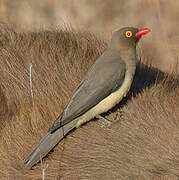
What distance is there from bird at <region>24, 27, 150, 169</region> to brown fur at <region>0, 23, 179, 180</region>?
63 mm

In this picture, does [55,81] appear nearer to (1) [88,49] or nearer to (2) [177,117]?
(1) [88,49]

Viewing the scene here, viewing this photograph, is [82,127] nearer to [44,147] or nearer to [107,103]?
[107,103]

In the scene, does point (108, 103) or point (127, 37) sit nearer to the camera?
point (108, 103)

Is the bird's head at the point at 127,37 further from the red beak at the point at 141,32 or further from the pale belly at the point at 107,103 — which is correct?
the pale belly at the point at 107,103

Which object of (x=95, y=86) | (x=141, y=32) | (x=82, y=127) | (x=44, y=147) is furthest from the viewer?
(x=141, y=32)

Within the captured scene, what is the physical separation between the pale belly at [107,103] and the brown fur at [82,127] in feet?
0.16

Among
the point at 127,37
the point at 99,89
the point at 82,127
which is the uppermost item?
the point at 127,37

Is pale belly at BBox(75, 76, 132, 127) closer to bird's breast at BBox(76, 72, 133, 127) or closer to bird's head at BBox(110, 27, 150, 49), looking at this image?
bird's breast at BBox(76, 72, 133, 127)

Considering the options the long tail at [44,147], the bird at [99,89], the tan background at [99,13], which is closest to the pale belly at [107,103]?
the bird at [99,89]

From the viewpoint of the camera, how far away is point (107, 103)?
2982 mm

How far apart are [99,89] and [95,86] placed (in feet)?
0.12

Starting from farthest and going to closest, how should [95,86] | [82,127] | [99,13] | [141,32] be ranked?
[99,13] < [141,32] < [95,86] < [82,127]

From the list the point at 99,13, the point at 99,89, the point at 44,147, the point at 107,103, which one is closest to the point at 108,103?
the point at 107,103

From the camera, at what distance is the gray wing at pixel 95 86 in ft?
→ 9.33
